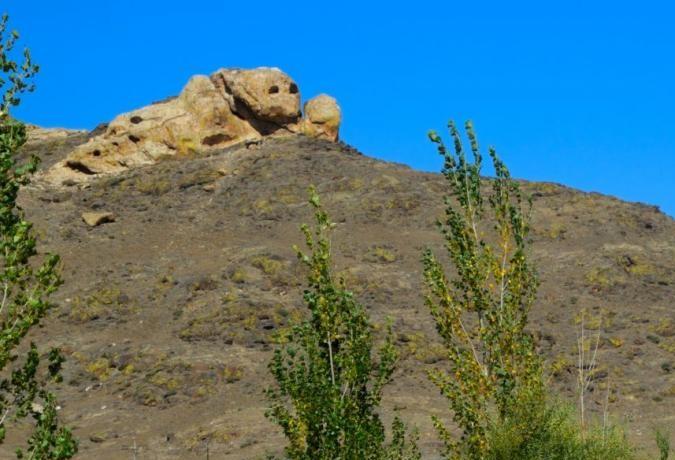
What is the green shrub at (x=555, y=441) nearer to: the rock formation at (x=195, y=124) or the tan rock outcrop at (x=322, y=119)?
the rock formation at (x=195, y=124)

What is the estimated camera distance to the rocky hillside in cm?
4341

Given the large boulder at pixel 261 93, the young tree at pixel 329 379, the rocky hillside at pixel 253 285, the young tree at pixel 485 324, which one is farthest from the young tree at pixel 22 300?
the large boulder at pixel 261 93

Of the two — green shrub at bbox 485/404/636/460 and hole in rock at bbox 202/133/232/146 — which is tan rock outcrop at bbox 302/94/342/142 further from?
green shrub at bbox 485/404/636/460

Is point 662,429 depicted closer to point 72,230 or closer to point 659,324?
point 659,324

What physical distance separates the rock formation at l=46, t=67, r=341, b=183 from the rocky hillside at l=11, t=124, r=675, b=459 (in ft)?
3.79

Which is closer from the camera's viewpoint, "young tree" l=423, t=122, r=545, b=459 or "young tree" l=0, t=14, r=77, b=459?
"young tree" l=0, t=14, r=77, b=459

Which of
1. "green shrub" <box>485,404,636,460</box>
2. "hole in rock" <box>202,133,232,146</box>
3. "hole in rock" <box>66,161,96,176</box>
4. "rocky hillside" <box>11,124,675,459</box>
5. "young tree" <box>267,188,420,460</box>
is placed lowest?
"green shrub" <box>485,404,636,460</box>

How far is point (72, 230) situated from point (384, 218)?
61.8ft

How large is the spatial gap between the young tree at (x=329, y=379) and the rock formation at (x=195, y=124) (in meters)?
57.0

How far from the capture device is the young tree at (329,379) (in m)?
15.7

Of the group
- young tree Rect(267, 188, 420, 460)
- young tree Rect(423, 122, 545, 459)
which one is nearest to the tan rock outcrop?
young tree Rect(423, 122, 545, 459)

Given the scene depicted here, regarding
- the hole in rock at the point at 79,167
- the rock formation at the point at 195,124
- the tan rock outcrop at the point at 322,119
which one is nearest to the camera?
the rock formation at the point at 195,124

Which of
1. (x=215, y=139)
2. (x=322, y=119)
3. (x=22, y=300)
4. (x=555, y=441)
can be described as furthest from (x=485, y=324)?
(x=322, y=119)

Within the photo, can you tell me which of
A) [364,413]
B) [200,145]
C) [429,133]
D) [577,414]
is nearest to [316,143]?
[200,145]
